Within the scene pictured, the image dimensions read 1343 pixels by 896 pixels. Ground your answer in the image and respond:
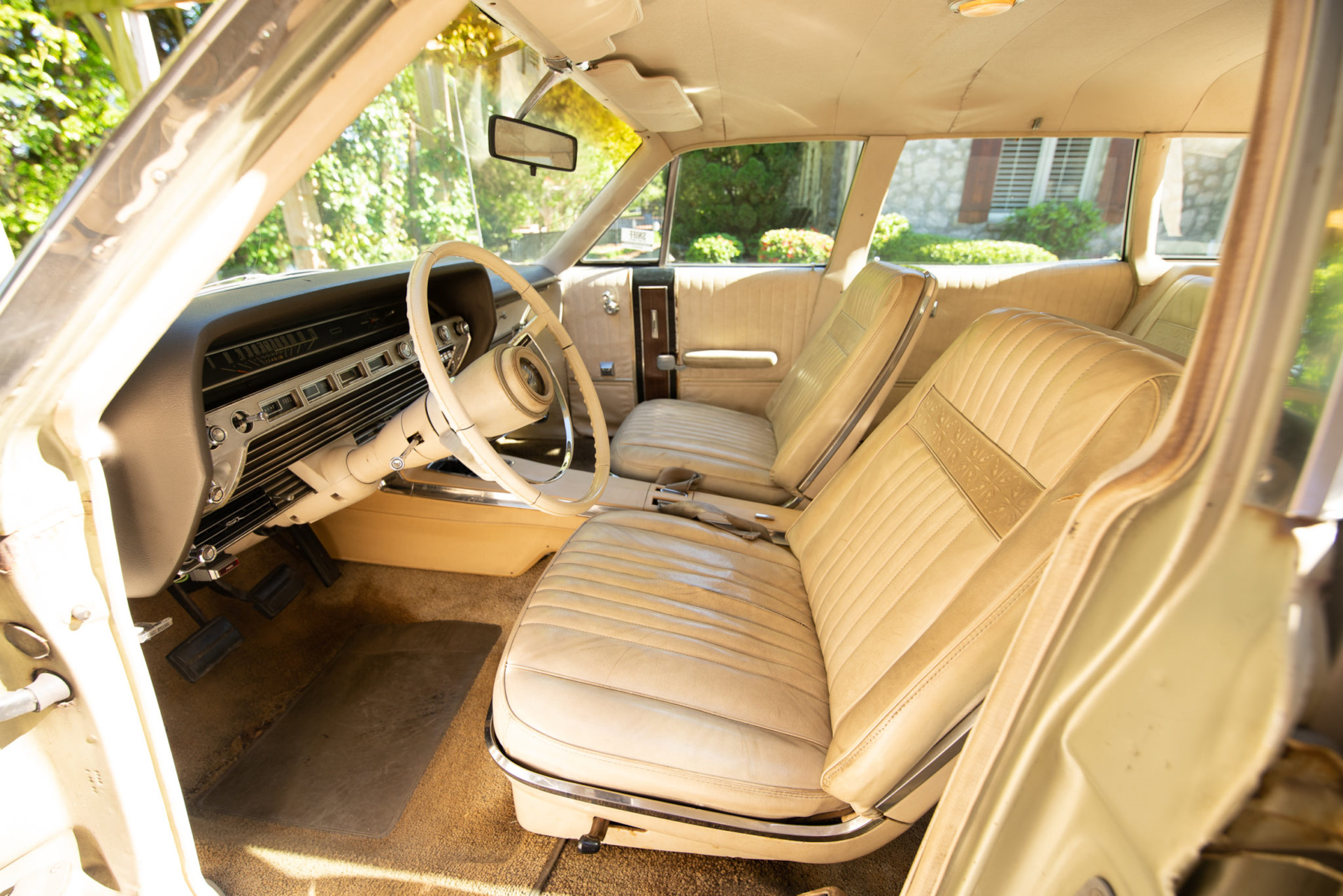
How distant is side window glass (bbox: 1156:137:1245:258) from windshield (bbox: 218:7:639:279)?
2.18 metres

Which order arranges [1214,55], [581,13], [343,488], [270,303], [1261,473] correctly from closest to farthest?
[1261,473] < [270,303] < [581,13] < [343,488] < [1214,55]

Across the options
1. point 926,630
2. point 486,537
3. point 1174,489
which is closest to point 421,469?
point 486,537

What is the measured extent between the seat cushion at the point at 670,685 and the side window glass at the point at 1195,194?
2468 mm

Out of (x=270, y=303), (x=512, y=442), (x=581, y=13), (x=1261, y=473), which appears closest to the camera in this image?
(x=1261, y=473)

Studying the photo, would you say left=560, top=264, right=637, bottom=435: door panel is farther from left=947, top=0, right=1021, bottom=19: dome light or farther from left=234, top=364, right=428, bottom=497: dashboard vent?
left=947, top=0, right=1021, bottom=19: dome light

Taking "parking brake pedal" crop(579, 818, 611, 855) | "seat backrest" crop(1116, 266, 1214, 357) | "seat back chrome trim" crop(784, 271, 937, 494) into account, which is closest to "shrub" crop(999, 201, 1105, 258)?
"seat backrest" crop(1116, 266, 1214, 357)

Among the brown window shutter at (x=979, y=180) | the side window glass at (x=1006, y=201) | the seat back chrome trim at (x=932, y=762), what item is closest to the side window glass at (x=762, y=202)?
the side window glass at (x=1006, y=201)

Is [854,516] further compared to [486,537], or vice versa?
[486,537]

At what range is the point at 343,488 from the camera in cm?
162

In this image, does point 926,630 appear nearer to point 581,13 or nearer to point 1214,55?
point 581,13

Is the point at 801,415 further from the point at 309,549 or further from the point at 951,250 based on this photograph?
the point at 309,549

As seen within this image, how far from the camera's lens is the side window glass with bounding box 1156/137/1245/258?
8.02 ft

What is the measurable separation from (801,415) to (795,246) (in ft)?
3.74

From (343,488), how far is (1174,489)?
65.6 inches
